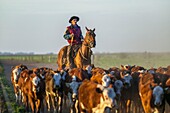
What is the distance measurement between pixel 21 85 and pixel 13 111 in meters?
1.72

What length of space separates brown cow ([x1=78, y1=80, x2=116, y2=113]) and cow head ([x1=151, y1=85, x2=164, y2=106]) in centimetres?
132

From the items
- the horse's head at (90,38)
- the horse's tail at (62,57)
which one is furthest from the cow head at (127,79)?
the horse's tail at (62,57)

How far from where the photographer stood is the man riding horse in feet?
68.3

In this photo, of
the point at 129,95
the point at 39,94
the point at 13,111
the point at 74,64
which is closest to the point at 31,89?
the point at 39,94

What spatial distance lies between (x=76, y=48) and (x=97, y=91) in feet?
27.6

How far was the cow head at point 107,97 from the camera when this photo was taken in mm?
12125

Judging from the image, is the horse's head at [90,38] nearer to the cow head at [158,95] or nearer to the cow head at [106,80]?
the cow head at [106,80]

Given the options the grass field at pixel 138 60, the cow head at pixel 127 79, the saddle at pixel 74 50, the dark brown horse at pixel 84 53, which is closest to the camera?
the cow head at pixel 127 79

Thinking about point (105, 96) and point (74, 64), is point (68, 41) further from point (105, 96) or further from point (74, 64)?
point (105, 96)

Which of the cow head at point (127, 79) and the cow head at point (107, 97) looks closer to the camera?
the cow head at point (107, 97)

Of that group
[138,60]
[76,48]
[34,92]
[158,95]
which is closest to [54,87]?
[34,92]

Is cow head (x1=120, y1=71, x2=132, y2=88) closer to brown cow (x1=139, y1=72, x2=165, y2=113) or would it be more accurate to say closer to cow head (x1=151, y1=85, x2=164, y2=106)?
brown cow (x1=139, y1=72, x2=165, y2=113)

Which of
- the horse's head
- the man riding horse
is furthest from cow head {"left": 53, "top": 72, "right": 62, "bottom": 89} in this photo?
the man riding horse

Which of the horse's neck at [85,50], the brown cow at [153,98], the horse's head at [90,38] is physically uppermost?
the horse's head at [90,38]
